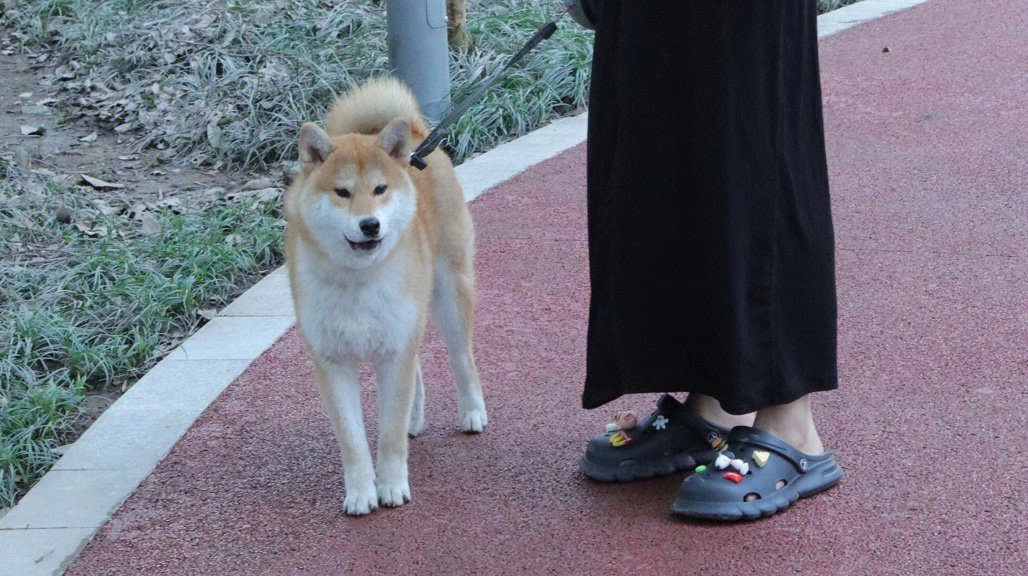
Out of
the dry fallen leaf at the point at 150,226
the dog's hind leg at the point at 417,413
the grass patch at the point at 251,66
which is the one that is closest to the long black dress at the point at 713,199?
the dog's hind leg at the point at 417,413

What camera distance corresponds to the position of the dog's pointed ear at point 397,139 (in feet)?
11.2

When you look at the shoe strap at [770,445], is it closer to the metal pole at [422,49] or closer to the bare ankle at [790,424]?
the bare ankle at [790,424]

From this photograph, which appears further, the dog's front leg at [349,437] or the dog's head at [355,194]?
the dog's front leg at [349,437]

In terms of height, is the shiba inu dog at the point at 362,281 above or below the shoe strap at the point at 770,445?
above

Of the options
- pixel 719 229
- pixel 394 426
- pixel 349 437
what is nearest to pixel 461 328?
pixel 394 426

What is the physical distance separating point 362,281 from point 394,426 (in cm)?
45

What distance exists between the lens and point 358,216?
3254mm

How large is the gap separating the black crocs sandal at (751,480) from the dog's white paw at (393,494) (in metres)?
0.80

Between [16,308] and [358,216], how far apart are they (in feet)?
8.73

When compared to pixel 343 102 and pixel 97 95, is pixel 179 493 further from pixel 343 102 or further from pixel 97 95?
pixel 97 95

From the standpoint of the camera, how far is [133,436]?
13.1 ft

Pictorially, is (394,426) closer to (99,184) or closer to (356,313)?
(356,313)

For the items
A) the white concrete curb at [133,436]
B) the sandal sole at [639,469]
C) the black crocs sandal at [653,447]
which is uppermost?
the black crocs sandal at [653,447]

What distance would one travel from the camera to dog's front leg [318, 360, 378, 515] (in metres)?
3.42
